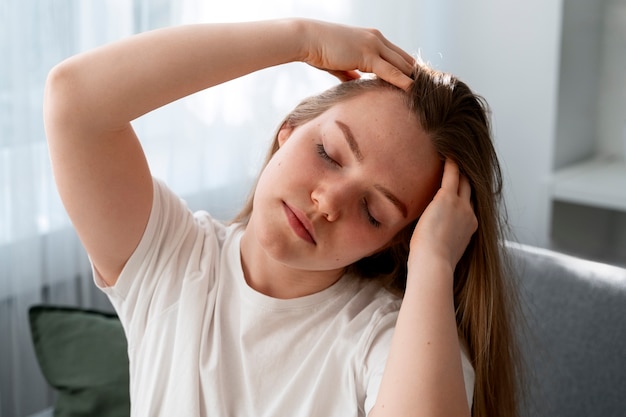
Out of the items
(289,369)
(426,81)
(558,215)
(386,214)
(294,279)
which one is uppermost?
(426,81)

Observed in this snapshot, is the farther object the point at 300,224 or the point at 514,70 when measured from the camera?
the point at 514,70

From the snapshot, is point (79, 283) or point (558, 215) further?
point (558, 215)

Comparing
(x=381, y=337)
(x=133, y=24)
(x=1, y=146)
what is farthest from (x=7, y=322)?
(x=381, y=337)

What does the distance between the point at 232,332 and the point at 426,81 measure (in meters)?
0.48

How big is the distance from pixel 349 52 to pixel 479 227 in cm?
32

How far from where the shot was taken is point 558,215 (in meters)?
3.11

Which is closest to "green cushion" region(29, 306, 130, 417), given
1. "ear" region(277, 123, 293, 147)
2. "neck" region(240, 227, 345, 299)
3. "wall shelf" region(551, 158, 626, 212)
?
"neck" region(240, 227, 345, 299)

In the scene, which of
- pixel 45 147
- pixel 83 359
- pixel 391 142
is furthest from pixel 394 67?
pixel 45 147

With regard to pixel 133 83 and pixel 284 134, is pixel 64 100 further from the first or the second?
pixel 284 134

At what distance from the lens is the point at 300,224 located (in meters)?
1.25

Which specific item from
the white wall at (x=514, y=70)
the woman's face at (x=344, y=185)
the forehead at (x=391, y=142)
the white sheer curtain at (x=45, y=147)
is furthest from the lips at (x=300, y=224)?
the white wall at (x=514, y=70)

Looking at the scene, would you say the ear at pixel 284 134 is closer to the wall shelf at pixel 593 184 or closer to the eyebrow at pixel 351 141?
the eyebrow at pixel 351 141

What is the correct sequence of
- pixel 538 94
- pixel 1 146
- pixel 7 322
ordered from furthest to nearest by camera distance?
pixel 538 94 < pixel 7 322 < pixel 1 146

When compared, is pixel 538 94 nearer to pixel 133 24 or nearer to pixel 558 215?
pixel 558 215
